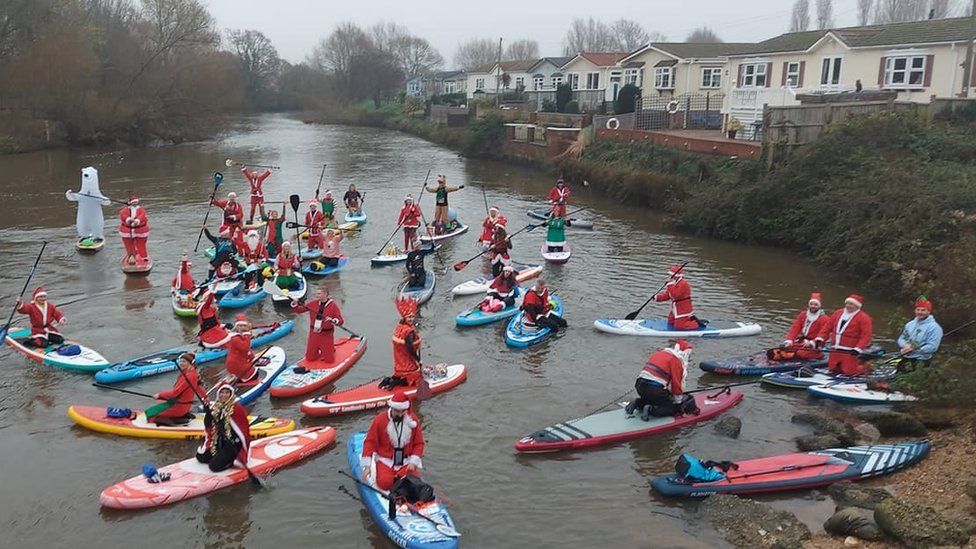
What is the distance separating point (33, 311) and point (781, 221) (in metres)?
18.9

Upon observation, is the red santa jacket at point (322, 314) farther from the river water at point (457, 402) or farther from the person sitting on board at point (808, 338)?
the person sitting on board at point (808, 338)

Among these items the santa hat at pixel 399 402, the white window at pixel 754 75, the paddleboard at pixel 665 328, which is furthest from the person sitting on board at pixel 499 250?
the white window at pixel 754 75

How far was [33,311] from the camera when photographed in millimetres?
12773

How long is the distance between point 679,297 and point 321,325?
677 centimetres

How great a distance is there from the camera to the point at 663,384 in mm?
10438

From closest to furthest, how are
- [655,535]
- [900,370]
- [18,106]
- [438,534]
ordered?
[438,534] → [655,535] → [900,370] → [18,106]

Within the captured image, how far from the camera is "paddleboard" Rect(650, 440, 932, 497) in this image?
8.88 m

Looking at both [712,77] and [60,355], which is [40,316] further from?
[712,77]

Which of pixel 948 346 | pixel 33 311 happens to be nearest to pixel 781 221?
pixel 948 346

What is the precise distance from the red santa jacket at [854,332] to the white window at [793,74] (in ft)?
68.9

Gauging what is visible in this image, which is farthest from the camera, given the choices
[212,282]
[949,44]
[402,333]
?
[949,44]

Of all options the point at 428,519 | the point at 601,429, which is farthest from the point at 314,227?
the point at 428,519

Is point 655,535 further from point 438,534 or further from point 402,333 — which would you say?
point 402,333

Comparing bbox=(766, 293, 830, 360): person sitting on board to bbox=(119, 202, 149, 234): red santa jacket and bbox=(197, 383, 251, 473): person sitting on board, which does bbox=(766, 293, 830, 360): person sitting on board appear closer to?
bbox=(197, 383, 251, 473): person sitting on board
